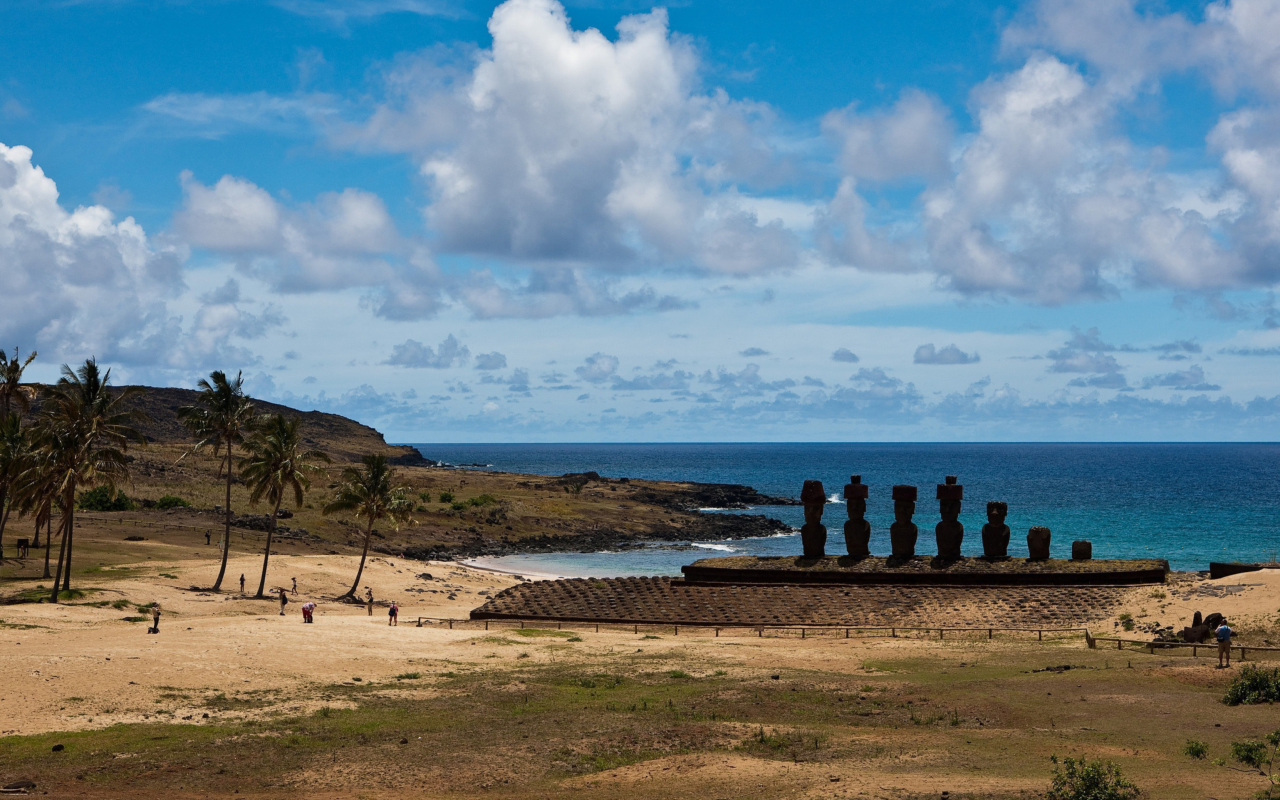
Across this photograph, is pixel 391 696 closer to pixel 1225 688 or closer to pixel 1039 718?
pixel 1039 718

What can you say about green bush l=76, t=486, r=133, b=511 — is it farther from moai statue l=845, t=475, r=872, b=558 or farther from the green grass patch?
moai statue l=845, t=475, r=872, b=558

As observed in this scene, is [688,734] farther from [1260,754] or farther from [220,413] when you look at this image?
[220,413]

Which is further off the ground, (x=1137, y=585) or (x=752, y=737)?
(x=1137, y=585)

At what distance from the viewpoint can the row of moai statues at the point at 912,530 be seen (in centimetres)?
4919

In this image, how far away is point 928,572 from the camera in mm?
48281

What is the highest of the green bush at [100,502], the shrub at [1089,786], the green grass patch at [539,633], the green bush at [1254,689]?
the green bush at [100,502]

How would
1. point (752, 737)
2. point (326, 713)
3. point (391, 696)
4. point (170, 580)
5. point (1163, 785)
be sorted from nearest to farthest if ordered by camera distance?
point (1163, 785), point (752, 737), point (326, 713), point (391, 696), point (170, 580)

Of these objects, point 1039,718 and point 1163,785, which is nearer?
point 1163,785

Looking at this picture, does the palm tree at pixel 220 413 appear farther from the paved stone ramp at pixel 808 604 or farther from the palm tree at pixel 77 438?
the paved stone ramp at pixel 808 604

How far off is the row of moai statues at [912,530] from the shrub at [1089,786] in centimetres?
2950

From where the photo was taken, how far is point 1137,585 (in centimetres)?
4541

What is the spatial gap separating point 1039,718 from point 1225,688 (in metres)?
6.76

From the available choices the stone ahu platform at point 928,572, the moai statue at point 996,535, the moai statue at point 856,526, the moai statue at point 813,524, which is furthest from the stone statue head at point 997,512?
the moai statue at point 813,524

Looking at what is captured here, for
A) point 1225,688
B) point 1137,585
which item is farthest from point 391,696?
point 1137,585
